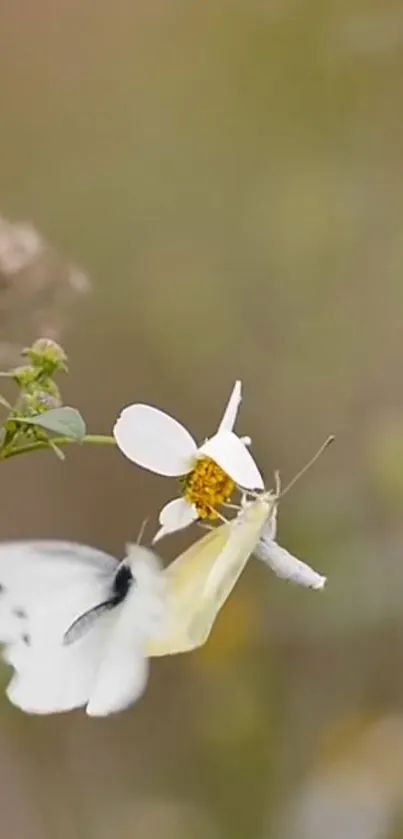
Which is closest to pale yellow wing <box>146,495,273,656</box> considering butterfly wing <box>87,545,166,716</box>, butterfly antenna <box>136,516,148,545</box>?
butterfly wing <box>87,545,166,716</box>

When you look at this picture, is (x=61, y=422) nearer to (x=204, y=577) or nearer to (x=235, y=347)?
(x=204, y=577)

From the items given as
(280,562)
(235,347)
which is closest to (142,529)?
(235,347)

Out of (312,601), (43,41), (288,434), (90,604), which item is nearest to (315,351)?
(288,434)

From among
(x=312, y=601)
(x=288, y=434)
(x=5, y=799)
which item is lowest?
(x=5, y=799)

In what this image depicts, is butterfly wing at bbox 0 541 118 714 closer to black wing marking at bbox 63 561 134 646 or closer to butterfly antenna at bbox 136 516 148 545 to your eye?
black wing marking at bbox 63 561 134 646

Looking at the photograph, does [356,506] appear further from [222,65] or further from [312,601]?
[222,65]
